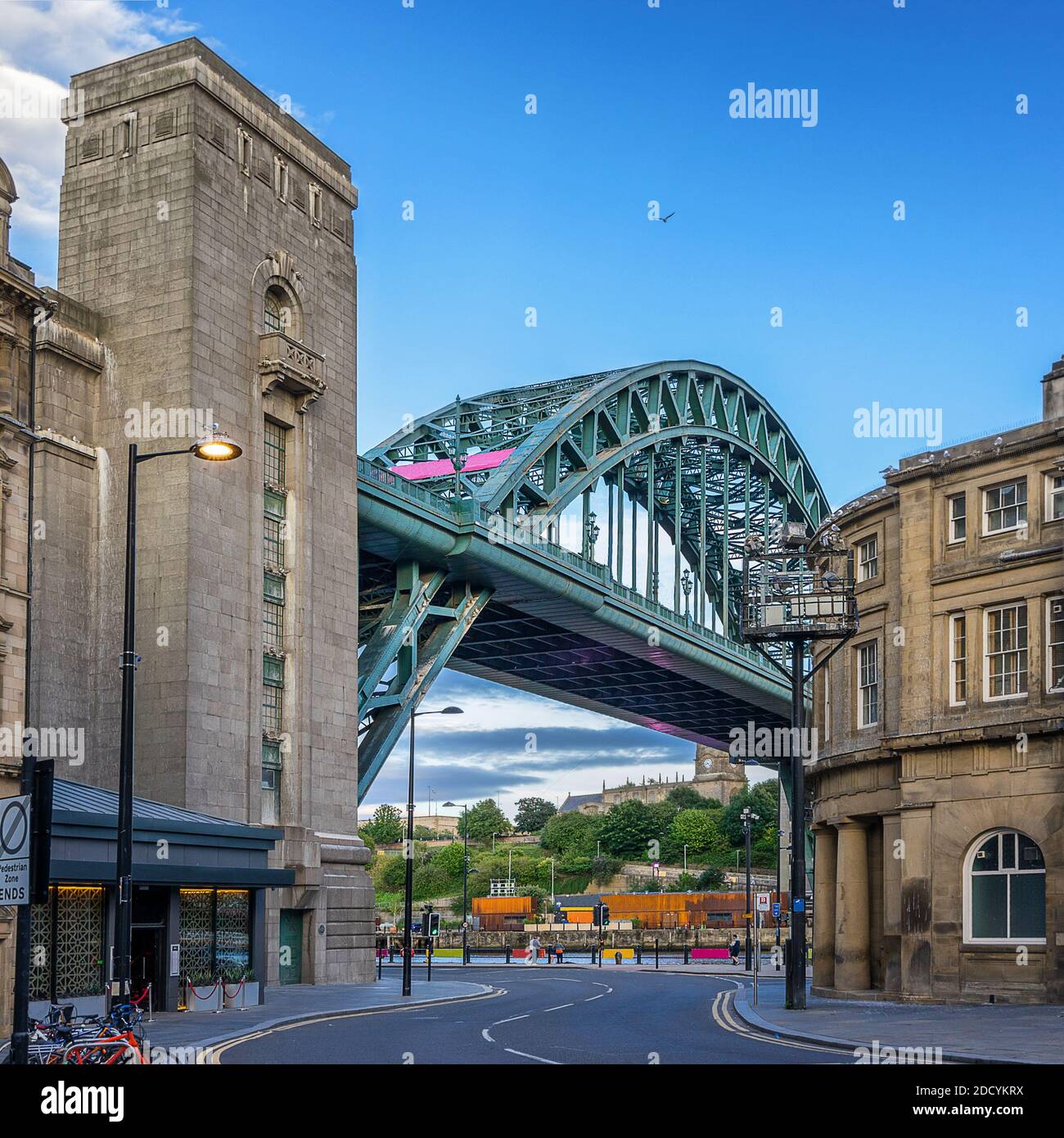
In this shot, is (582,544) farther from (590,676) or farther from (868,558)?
(868,558)

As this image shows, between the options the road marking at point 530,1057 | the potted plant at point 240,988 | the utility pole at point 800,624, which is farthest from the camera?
the potted plant at point 240,988

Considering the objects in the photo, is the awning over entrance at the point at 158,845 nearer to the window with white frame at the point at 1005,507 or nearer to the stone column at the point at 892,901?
the stone column at the point at 892,901

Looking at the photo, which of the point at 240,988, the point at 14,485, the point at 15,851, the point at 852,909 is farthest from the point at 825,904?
the point at 15,851

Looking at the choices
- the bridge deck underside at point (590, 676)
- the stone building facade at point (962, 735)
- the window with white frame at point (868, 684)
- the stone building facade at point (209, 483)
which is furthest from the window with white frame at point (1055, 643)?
the bridge deck underside at point (590, 676)

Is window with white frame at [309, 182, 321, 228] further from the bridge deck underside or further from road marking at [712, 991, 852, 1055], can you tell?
road marking at [712, 991, 852, 1055]

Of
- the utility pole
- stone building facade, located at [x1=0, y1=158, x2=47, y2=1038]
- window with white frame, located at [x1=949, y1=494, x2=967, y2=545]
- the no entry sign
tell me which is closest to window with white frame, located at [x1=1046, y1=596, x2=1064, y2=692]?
window with white frame, located at [x1=949, y1=494, x2=967, y2=545]
